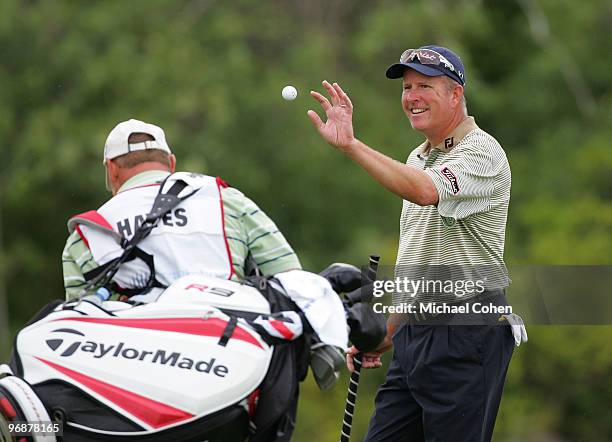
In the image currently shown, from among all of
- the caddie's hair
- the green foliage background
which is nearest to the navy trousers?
the caddie's hair

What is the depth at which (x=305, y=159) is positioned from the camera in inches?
773

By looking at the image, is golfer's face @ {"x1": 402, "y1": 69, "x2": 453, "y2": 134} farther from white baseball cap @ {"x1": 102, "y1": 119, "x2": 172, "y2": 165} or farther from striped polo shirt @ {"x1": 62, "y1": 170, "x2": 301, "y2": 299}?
white baseball cap @ {"x1": 102, "y1": 119, "x2": 172, "y2": 165}

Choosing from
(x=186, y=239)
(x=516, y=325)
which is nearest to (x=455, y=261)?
(x=516, y=325)

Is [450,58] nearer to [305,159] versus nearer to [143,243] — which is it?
[143,243]

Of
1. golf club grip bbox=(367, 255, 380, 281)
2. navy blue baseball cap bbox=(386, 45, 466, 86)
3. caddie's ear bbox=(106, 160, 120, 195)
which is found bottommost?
golf club grip bbox=(367, 255, 380, 281)

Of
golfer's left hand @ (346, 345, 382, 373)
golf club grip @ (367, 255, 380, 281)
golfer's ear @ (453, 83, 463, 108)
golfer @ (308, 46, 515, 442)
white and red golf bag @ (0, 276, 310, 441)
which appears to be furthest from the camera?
golfer's left hand @ (346, 345, 382, 373)

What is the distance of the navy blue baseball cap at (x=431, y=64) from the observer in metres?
4.62

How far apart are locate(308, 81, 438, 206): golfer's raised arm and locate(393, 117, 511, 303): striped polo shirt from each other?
0.31 feet

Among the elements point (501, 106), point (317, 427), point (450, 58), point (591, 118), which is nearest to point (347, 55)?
point (501, 106)

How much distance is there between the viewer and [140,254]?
4.63 metres

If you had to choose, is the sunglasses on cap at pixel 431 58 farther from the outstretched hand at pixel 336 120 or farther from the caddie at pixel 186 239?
the caddie at pixel 186 239

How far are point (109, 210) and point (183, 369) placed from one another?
2.57 feet

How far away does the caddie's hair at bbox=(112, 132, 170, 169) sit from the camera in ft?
16.4

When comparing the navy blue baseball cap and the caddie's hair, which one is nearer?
the navy blue baseball cap
